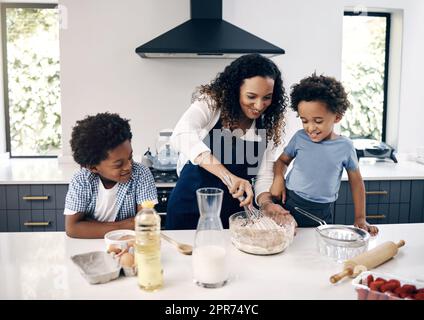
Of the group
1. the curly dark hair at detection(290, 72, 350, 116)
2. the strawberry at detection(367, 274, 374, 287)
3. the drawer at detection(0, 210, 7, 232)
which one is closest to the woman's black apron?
the curly dark hair at detection(290, 72, 350, 116)

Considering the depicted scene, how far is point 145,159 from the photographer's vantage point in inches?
113

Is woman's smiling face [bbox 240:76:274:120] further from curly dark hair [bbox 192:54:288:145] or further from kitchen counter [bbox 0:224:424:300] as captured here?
kitchen counter [bbox 0:224:424:300]

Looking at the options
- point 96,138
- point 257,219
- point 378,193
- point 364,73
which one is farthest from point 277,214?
point 364,73

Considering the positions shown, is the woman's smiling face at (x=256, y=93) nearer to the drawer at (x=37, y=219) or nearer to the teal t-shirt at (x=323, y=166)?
the teal t-shirt at (x=323, y=166)

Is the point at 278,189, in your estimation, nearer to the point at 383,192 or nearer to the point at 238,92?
the point at 238,92

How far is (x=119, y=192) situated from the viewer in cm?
154

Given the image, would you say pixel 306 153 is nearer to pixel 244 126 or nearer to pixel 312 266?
pixel 244 126

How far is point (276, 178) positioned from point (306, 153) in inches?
7.0

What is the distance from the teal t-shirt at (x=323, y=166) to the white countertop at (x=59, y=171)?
88 cm

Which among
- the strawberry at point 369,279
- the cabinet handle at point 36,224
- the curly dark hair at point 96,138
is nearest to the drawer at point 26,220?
the cabinet handle at point 36,224

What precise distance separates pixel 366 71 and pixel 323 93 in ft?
5.95

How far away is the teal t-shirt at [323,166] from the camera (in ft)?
5.77

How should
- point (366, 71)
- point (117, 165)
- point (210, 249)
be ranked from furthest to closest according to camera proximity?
point (366, 71)
point (117, 165)
point (210, 249)
